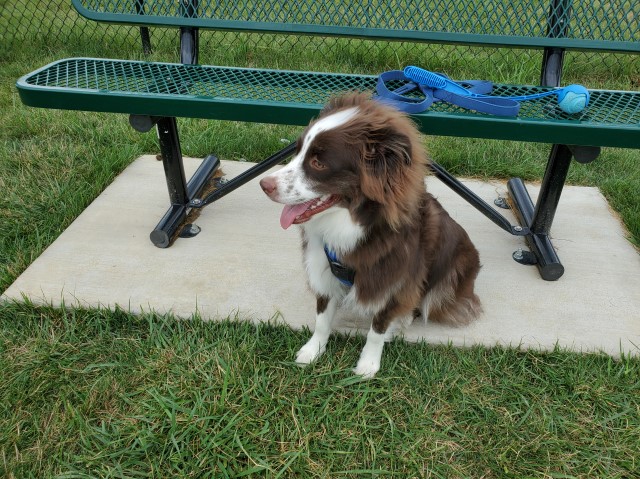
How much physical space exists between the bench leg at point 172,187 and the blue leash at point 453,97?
1.22m

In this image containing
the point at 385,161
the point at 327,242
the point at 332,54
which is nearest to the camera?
the point at 385,161

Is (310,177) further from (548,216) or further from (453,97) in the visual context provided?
(548,216)

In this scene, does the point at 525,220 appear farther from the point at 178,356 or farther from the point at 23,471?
the point at 23,471

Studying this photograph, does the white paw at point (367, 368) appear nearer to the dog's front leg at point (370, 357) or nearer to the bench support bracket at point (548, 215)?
the dog's front leg at point (370, 357)

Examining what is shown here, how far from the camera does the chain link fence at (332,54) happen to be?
16.7 ft

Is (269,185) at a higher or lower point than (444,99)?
lower

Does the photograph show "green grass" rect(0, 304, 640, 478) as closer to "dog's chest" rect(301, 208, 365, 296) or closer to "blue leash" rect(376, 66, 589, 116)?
"dog's chest" rect(301, 208, 365, 296)

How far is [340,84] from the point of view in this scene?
2734 millimetres

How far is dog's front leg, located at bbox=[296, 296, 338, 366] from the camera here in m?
2.23

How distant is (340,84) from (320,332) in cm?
131

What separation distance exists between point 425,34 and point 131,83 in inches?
61.3

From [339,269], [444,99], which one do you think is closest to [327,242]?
[339,269]

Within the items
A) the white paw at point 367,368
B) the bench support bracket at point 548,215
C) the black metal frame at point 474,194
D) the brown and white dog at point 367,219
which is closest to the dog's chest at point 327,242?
the brown and white dog at point 367,219

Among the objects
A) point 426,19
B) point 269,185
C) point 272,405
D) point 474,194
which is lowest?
point 272,405
